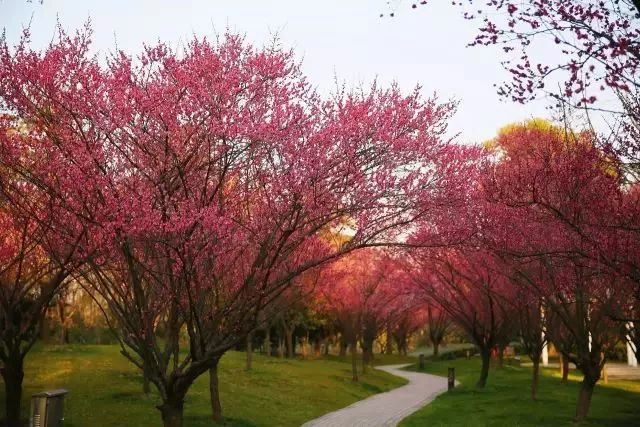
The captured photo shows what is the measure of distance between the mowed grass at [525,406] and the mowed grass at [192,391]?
4073 mm

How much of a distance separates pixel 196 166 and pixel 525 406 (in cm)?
1632

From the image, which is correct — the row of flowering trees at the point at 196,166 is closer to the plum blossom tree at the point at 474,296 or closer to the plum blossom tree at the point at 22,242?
the plum blossom tree at the point at 22,242

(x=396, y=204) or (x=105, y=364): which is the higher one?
(x=396, y=204)

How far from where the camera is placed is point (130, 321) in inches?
443

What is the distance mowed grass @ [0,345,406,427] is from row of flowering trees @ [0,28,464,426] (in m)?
6.67

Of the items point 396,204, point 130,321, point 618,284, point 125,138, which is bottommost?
point 130,321

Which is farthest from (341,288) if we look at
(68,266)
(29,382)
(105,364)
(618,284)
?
(68,266)

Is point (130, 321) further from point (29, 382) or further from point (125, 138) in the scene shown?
point (29, 382)

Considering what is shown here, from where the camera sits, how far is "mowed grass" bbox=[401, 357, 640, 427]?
1870 centimetres

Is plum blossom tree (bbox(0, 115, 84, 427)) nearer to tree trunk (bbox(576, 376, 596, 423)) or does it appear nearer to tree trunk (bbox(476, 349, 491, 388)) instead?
tree trunk (bbox(576, 376, 596, 423))

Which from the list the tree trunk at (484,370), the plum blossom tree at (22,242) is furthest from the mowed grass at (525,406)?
the plum blossom tree at (22,242)

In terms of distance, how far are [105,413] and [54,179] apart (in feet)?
27.5

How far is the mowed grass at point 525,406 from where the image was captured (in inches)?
736

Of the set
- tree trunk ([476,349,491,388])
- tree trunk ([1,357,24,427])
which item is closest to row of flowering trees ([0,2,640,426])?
tree trunk ([1,357,24,427])
